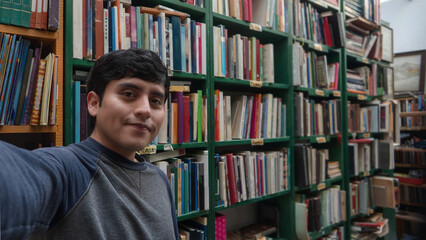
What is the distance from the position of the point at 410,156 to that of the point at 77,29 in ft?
16.7

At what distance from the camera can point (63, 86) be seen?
114cm

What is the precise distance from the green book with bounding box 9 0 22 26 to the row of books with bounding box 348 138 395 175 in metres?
2.84

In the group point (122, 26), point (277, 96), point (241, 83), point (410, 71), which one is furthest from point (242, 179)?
point (410, 71)

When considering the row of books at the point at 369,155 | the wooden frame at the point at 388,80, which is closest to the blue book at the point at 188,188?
the row of books at the point at 369,155

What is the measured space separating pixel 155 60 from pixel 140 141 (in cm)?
26

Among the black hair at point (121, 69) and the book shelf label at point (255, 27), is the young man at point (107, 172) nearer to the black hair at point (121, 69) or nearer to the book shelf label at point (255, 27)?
the black hair at point (121, 69)

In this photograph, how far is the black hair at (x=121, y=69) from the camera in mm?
784

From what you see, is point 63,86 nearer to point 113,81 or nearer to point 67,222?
point 113,81

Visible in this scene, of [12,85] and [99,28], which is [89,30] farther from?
[12,85]

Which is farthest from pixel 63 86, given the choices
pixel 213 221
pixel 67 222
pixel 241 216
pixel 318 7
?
pixel 318 7

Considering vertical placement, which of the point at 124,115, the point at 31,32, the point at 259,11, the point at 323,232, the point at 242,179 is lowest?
the point at 323,232

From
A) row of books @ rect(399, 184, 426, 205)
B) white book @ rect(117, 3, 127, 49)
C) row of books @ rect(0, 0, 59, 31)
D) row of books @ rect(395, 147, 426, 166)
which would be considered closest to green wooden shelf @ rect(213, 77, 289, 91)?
white book @ rect(117, 3, 127, 49)

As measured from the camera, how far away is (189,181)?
5.06ft

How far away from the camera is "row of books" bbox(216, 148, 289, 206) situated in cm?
173
